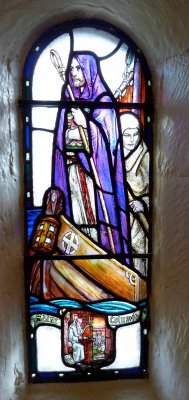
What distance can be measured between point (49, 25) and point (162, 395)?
1.21 m

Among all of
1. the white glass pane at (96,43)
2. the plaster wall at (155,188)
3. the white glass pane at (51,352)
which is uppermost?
the white glass pane at (96,43)

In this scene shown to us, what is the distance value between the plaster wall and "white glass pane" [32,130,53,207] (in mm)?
60

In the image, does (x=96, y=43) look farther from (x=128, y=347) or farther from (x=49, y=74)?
(x=128, y=347)

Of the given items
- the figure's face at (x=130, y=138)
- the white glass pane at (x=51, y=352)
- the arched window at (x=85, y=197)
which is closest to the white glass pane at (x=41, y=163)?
the arched window at (x=85, y=197)

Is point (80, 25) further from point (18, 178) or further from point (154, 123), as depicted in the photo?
point (18, 178)

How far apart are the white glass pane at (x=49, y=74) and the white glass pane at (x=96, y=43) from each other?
0.04m

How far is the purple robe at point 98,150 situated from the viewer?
1.60 metres

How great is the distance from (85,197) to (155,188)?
0.23 meters

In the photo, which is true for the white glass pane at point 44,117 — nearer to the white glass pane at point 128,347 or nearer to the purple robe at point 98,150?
the purple robe at point 98,150

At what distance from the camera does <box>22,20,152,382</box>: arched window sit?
159 cm

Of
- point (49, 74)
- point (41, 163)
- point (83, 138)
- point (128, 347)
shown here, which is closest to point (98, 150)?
point (83, 138)

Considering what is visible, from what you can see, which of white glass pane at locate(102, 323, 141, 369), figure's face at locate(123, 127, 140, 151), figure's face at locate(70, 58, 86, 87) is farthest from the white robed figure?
white glass pane at locate(102, 323, 141, 369)

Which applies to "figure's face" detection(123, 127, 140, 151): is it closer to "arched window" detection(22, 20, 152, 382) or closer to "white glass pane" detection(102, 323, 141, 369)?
"arched window" detection(22, 20, 152, 382)

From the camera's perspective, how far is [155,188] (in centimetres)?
154
